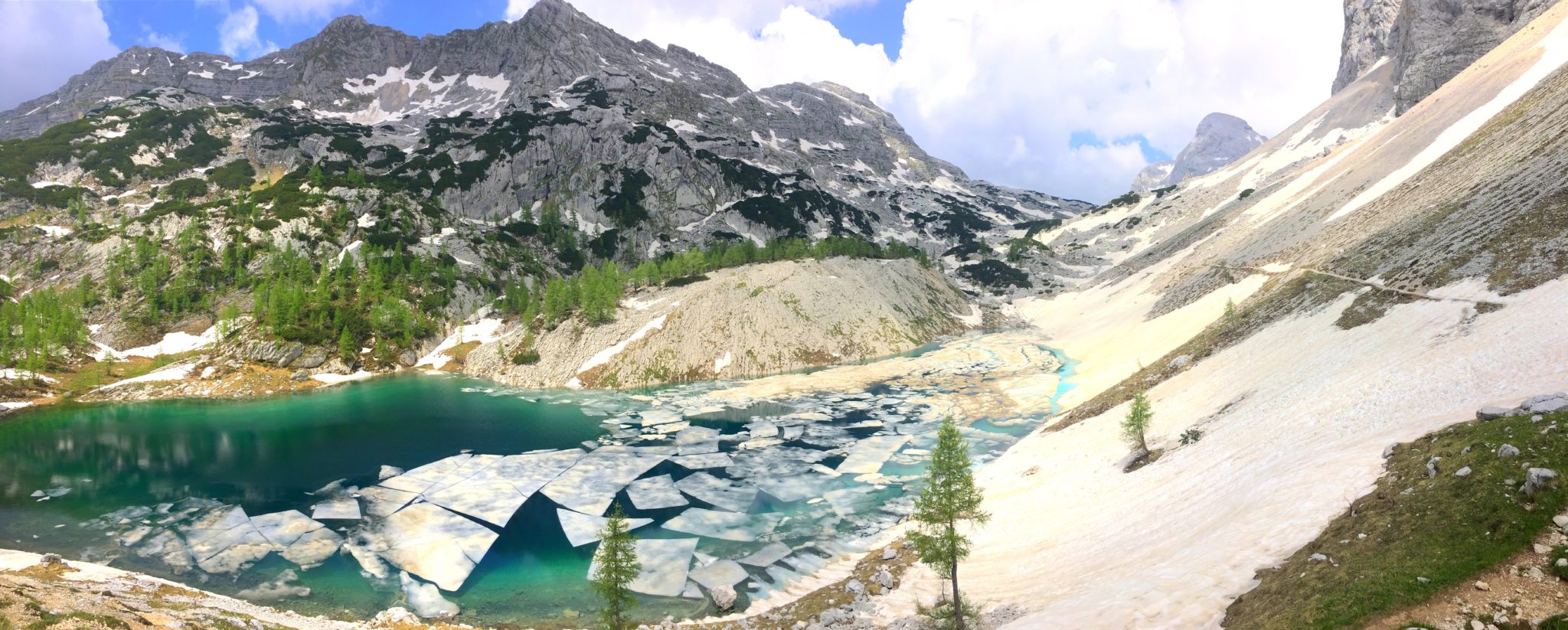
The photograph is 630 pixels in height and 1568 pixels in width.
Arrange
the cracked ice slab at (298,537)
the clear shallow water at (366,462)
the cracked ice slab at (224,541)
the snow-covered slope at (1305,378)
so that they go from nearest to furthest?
the snow-covered slope at (1305,378) < the clear shallow water at (366,462) < the cracked ice slab at (224,541) < the cracked ice slab at (298,537)

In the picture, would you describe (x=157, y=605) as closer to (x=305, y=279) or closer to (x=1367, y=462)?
(x=1367, y=462)

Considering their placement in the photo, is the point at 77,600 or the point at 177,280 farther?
the point at 177,280

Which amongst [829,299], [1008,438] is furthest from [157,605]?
[829,299]

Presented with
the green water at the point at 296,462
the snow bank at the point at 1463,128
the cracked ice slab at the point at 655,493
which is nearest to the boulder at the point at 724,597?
the green water at the point at 296,462

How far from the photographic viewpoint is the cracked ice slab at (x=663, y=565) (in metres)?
29.2

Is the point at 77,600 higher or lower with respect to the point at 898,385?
higher

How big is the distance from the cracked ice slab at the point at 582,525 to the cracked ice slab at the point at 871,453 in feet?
54.0

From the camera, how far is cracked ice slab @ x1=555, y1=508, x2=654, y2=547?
35.1m

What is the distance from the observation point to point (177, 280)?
115m

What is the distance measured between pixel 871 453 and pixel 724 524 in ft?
55.9

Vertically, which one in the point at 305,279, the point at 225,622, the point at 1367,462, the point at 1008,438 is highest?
the point at 305,279

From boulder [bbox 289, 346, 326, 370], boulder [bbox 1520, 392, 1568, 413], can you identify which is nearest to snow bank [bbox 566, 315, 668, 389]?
boulder [bbox 289, 346, 326, 370]

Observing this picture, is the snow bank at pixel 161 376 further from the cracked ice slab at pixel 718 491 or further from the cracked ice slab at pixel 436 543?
the cracked ice slab at pixel 718 491

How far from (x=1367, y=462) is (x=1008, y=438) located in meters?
33.6
